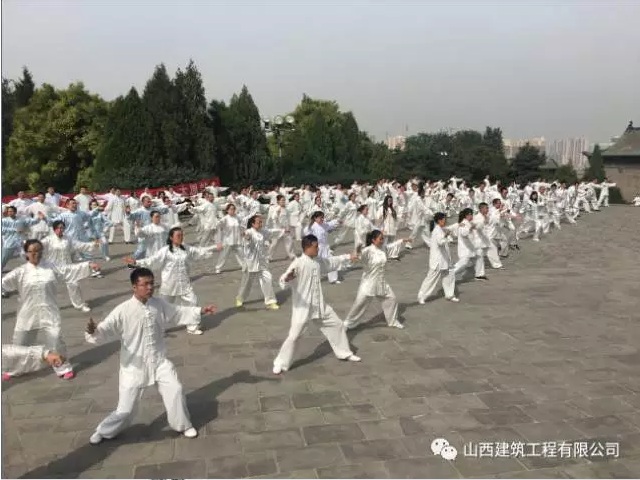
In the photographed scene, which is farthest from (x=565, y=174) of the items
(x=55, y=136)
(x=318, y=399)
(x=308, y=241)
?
(x=318, y=399)

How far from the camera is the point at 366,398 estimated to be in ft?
17.1

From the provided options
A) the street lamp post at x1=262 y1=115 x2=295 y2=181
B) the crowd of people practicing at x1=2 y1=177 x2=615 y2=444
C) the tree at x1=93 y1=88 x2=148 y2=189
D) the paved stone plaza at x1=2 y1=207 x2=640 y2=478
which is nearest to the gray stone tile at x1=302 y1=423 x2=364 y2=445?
the paved stone plaza at x1=2 y1=207 x2=640 y2=478

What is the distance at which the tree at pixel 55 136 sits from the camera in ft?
100

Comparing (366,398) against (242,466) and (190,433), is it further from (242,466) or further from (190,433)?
(190,433)

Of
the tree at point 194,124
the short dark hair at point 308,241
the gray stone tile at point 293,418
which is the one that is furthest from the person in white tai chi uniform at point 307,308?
the tree at point 194,124

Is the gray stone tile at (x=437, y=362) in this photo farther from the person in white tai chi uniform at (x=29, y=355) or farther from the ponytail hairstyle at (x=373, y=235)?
the person in white tai chi uniform at (x=29, y=355)

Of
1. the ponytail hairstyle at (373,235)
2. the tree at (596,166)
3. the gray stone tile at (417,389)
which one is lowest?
the gray stone tile at (417,389)

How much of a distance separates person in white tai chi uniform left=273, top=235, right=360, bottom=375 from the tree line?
1947 centimetres

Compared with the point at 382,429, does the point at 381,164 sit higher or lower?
higher

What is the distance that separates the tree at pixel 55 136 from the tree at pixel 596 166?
3335cm

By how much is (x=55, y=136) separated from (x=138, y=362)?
3007 centimetres

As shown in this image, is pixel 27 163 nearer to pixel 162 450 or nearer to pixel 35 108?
pixel 35 108

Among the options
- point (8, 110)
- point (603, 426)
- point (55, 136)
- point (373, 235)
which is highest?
point (8, 110)

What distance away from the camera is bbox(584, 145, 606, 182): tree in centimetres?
4059
